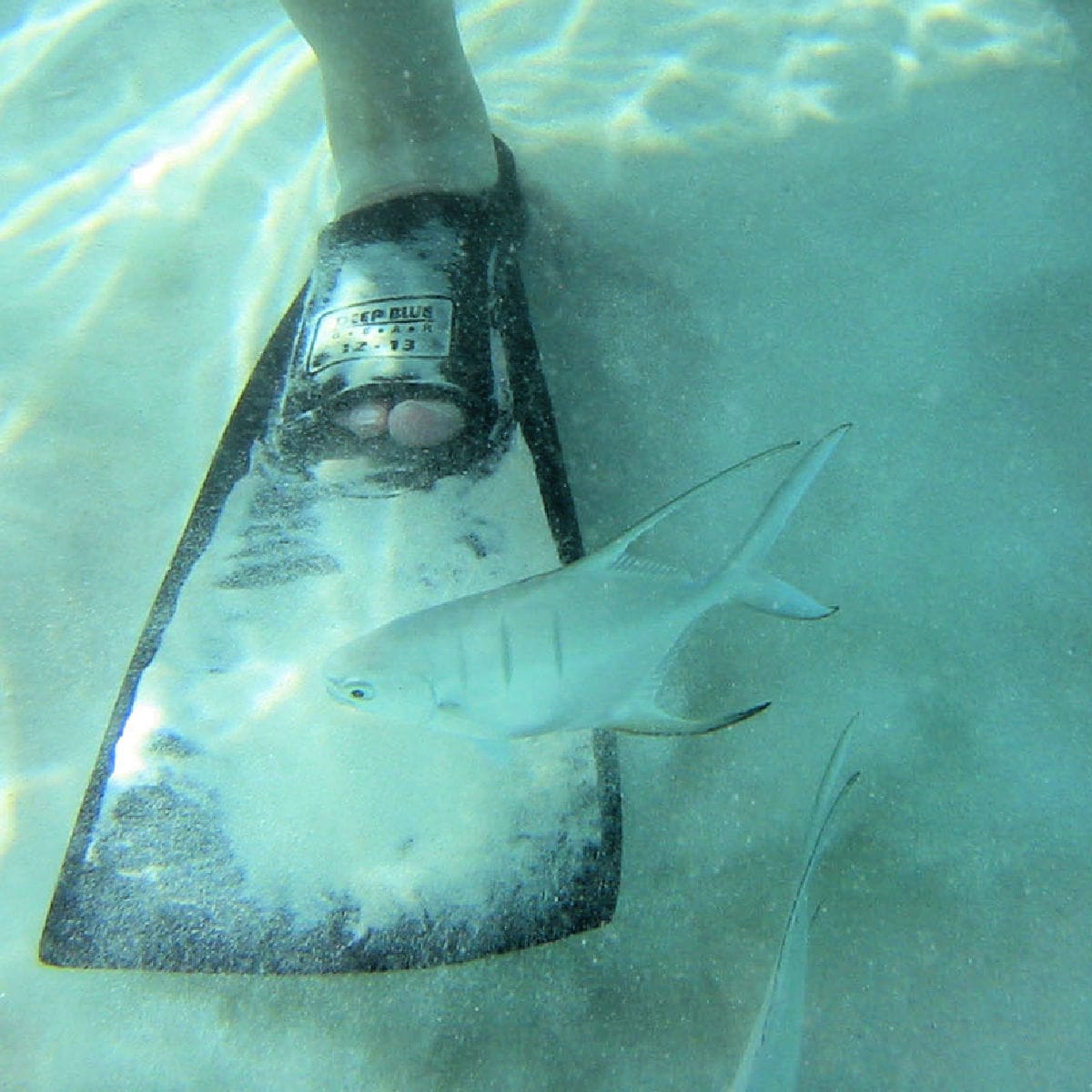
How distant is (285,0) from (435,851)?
8.88 ft

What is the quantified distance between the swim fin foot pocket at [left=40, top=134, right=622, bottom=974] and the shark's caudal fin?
1.75ft

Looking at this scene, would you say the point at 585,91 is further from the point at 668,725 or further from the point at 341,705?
the point at 668,725

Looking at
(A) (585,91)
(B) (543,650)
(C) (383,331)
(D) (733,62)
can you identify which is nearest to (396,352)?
(C) (383,331)

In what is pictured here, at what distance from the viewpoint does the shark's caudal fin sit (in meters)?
1.46

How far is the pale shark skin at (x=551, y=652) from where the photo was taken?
4.60 feet

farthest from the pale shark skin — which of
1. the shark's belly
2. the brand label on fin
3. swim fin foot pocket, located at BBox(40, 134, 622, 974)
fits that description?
the brand label on fin

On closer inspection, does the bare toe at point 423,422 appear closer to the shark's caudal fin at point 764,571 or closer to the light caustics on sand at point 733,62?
the shark's caudal fin at point 764,571

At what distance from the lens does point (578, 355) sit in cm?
257

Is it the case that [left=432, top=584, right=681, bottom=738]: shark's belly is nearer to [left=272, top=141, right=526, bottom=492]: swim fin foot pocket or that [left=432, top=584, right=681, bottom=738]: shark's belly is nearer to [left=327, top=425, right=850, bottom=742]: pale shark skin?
[left=327, top=425, right=850, bottom=742]: pale shark skin

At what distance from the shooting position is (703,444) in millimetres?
2395

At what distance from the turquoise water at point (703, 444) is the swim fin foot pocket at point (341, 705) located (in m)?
0.24

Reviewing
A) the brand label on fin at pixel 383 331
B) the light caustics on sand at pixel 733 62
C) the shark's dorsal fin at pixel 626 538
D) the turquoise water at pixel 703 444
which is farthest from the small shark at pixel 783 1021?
the light caustics on sand at pixel 733 62

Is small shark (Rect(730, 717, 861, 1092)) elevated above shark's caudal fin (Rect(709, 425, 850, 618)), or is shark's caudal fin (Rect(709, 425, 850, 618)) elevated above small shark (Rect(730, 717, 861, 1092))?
shark's caudal fin (Rect(709, 425, 850, 618))

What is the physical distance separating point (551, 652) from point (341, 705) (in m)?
0.70
